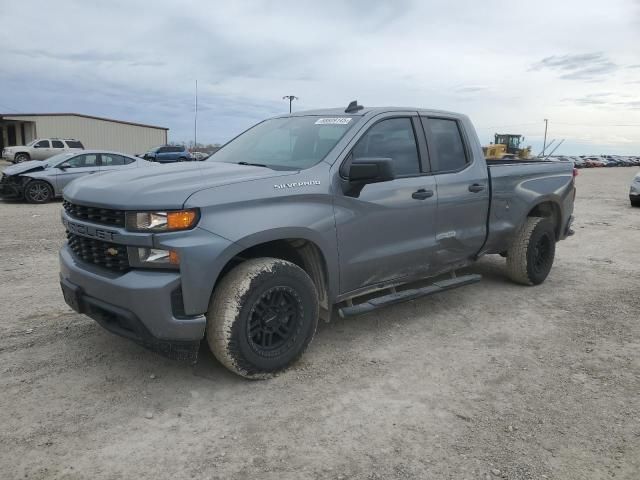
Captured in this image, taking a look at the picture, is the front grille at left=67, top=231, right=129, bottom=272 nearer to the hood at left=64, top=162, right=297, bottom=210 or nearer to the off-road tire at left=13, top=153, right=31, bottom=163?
the hood at left=64, top=162, right=297, bottom=210

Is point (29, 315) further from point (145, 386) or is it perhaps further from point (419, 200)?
point (419, 200)

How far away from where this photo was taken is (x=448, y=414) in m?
3.20

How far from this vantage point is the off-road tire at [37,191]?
13016 millimetres

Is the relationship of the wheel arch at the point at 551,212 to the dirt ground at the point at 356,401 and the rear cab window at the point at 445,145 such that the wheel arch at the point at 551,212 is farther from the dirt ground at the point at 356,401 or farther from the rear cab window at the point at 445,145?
the rear cab window at the point at 445,145

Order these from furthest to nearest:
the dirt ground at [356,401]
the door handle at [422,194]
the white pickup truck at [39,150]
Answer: the white pickup truck at [39,150] < the door handle at [422,194] < the dirt ground at [356,401]

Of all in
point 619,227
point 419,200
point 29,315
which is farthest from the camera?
point 619,227

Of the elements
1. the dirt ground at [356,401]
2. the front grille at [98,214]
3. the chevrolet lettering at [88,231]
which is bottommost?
the dirt ground at [356,401]

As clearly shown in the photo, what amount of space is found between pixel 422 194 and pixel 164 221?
223cm

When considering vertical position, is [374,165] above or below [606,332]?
above

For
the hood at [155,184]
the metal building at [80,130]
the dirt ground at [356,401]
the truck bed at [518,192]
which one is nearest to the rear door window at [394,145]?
the hood at [155,184]

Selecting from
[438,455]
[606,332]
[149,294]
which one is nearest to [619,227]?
[606,332]

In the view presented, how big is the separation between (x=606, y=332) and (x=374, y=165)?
8.73 feet

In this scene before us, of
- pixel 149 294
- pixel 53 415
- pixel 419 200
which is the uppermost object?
pixel 419 200

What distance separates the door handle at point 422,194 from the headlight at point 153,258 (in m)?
2.12
